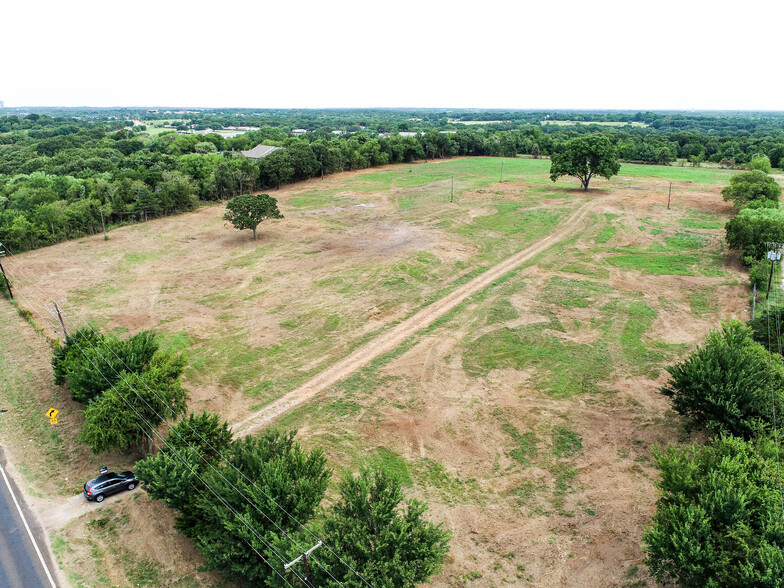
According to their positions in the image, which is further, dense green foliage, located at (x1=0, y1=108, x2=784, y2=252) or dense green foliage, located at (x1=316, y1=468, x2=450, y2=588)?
dense green foliage, located at (x1=0, y1=108, x2=784, y2=252)

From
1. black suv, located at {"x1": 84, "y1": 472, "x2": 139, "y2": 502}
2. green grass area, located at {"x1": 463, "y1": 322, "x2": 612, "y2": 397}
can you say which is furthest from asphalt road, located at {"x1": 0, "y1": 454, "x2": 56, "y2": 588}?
green grass area, located at {"x1": 463, "y1": 322, "x2": 612, "y2": 397}

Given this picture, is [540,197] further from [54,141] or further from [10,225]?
[54,141]

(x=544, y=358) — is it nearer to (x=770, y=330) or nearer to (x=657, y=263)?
(x=770, y=330)

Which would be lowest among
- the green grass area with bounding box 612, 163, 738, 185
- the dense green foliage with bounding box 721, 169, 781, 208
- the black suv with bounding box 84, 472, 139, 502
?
the black suv with bounding box 84, 472, 139, 502

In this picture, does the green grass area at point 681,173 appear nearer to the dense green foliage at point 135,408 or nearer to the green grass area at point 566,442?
the green grass area at point 566,442

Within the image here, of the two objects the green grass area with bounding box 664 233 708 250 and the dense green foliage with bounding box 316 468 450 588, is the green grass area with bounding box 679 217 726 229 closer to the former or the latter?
the green grass area with bounding box 664 233 708 250

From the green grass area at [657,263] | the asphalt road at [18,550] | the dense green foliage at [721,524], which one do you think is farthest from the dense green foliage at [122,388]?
the green grass area at [657,263]
